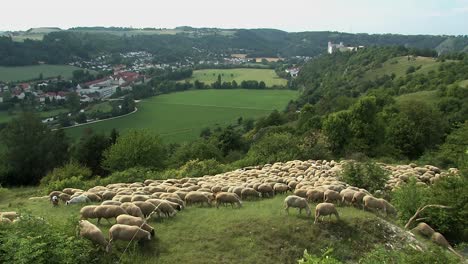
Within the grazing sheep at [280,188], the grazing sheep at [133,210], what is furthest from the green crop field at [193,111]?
the grazing sheep at [133,210]

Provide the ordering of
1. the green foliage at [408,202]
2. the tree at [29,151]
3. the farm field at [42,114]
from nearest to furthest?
the green foliage at [408,202], the tree at [29,151], the farm field at [42,114]

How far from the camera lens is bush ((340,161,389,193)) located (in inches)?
936

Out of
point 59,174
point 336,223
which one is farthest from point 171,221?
point 59,174

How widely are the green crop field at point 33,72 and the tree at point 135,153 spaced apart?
402 feet

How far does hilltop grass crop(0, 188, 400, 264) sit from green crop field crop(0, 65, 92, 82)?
488 ft

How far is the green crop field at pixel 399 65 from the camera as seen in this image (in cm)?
12423

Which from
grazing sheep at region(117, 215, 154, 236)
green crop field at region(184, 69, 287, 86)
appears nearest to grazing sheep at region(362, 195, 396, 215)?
grazing sheep at region(117, 215, 154, 236)

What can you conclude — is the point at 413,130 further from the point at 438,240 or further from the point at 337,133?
the point at 438,240

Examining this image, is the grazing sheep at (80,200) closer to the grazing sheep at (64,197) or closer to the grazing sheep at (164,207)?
the grazing sheep at (64,197)

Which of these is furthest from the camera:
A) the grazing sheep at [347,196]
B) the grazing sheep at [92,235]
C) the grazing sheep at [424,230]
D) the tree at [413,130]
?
the tree at [413,130]

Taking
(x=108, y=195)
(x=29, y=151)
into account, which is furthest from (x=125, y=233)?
(x=29, y=151)

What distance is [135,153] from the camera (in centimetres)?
4025

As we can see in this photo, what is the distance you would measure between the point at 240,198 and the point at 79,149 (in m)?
34.1

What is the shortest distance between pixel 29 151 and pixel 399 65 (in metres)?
118
